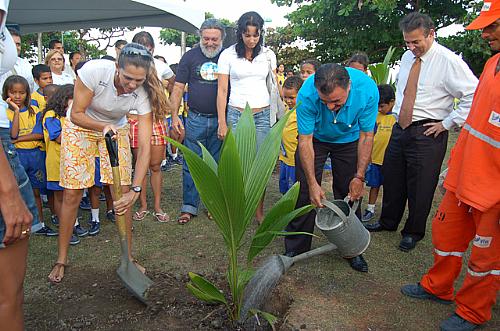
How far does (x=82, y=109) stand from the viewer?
8.91 feet

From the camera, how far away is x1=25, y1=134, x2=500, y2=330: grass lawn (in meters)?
2.41

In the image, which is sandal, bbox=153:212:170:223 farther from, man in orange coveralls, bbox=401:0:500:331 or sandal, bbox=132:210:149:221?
man in orange coveralls, bbox=401:0:500:331

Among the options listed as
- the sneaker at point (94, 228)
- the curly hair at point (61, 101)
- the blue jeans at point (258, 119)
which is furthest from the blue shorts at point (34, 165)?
the blue jeans at point (258, 119)

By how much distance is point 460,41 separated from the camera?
35.8 ft

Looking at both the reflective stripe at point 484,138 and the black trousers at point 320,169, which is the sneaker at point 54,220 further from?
the reflective stripe at point 484,138

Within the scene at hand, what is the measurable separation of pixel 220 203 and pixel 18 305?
0.92 meters

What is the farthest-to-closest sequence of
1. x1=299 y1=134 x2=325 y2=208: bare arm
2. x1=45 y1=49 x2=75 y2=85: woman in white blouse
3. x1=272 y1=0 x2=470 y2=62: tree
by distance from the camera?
1. x1=272 y1=0 x2=470 y2=62: tree
2. x1=45 y1=49 x2=75 y2=85: woman in white blouse
3. x1=299 y1=134 x2=325 y2=208: bare arm

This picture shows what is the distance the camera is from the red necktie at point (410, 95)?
3396 millimetres

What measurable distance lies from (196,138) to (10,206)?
260 cm

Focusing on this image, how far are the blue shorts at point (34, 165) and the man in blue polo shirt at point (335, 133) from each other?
2.22m

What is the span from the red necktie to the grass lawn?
1.07 metres

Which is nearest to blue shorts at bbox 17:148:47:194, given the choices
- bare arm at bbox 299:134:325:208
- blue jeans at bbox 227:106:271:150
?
blue jeans at bbox 227:106:271:150

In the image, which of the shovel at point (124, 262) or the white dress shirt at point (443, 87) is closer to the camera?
the shovel at point (124, 262)

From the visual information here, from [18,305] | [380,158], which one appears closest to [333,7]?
[380,158]
